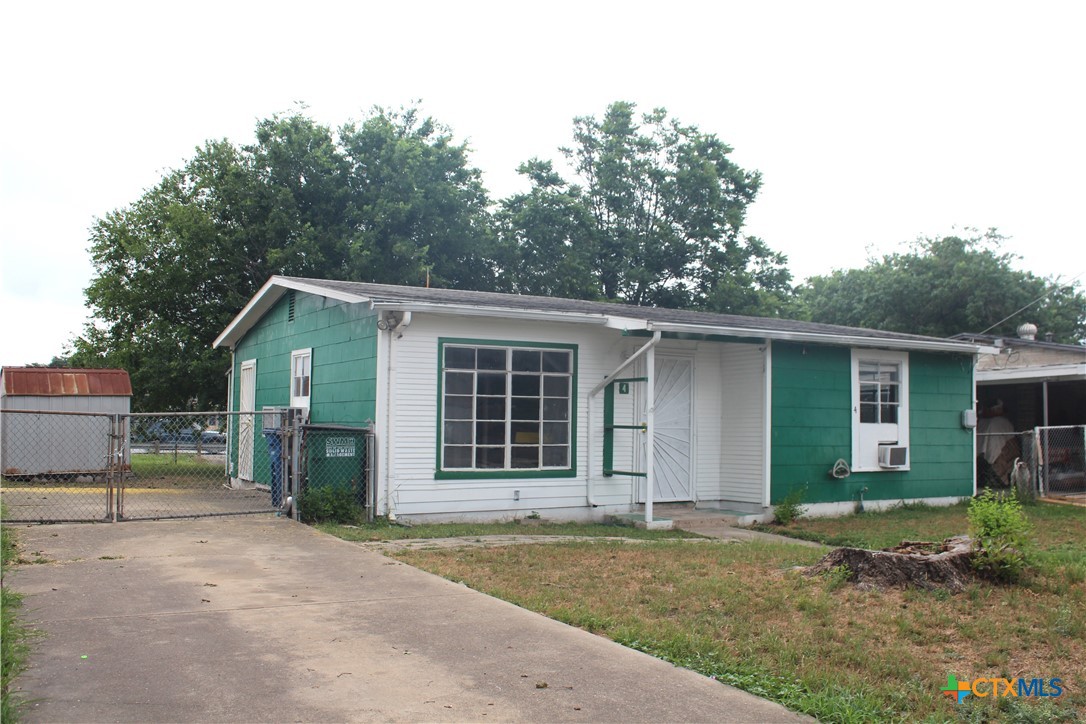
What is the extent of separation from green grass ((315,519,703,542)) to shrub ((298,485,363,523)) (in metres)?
0.18

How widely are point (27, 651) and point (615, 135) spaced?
1274 inches

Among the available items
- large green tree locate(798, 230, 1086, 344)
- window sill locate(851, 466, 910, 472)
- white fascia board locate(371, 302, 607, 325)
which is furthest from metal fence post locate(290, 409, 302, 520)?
large green tree locate(798, 230, 1086, 344)

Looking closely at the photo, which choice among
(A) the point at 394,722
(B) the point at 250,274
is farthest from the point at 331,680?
(B) the point at 250,274

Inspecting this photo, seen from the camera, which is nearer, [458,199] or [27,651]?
Answer: [27,651]

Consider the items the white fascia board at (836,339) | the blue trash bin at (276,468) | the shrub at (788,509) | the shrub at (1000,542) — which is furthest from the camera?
Result: the shrub at (788,509)

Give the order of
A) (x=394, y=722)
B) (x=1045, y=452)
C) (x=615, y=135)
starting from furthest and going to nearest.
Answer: (x=615, y=135) < (x=1045, y=452) < (x=394, y=722)

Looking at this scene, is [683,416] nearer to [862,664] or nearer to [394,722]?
[862,664]

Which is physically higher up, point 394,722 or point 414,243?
point 414,243

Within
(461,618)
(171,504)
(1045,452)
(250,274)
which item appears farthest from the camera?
(250,274)

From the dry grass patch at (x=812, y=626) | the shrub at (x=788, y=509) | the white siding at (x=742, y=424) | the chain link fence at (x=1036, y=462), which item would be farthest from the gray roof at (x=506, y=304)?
the dry grass patch at (x=812, y=626)

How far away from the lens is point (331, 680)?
462cm

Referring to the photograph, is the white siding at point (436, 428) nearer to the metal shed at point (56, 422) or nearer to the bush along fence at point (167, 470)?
the bush along fence at point (167, 470)

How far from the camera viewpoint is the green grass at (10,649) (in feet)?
13.2

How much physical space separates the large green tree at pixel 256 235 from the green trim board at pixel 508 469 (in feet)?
33.9
